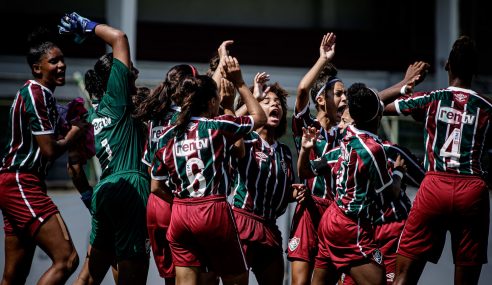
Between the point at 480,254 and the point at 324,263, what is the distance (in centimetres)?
113

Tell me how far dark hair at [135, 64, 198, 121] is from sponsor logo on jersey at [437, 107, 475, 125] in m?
1.84

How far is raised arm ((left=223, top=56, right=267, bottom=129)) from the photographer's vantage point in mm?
6715

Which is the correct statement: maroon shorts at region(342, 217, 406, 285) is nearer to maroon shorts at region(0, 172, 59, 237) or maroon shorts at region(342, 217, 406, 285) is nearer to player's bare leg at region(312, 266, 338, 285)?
player's bare leg at region(312, 266, 338, 285)

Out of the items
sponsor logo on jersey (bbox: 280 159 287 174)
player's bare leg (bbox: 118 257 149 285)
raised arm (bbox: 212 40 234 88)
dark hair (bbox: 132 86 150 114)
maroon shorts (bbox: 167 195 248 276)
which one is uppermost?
raised arm (bbox: 212 40 234 88)

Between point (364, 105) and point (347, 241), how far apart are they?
969 millimetres

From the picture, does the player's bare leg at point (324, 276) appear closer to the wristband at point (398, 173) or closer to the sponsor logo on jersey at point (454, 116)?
the wristband at point (398, 173)

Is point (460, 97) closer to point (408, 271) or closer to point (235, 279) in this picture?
point (408, 271)

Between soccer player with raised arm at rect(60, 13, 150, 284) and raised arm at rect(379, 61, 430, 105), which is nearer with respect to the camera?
soccer player with raised arm at rect(60, 13, 150, 284)

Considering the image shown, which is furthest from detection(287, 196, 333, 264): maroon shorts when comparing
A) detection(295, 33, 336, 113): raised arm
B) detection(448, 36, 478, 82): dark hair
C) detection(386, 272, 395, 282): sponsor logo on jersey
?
detection(448, 36, 478, 82): dark hair

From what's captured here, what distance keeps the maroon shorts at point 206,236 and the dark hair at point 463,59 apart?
78.5 inches

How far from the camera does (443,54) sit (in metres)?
17.0

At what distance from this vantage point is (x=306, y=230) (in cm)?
769

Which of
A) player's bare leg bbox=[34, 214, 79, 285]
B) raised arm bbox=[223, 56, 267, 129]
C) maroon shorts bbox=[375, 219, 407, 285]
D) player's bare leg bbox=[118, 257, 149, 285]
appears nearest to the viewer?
raised arm bbox=[223, 56, 267, 129]

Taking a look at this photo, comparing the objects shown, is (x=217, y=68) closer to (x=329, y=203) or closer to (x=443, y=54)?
(x=329, y=203)
